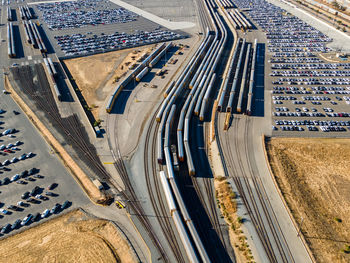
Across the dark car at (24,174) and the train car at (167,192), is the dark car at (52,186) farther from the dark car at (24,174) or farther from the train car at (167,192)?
the train car at (167,192)

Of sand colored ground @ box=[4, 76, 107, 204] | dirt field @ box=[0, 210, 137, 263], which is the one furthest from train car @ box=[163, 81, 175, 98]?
dirt field @ box=[0, 210, 137, 263]

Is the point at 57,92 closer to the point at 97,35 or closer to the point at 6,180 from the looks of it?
the point at 6,180

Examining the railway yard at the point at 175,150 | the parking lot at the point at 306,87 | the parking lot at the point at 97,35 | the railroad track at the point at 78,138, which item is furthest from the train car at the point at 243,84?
the parking lot at the point at 97,35

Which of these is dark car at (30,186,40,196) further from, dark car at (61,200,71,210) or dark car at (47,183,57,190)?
dark car at (61,200,71,210)

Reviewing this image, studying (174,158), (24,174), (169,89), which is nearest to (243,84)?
(169,89)

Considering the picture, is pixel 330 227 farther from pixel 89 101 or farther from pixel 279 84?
pixel 89 101

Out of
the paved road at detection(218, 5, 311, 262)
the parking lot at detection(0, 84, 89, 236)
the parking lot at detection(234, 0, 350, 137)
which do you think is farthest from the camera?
the parking lot at detection(234, 0, 350, 137)

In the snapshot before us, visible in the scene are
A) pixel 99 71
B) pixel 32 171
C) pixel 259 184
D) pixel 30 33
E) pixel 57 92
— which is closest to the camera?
pixel 259 184
